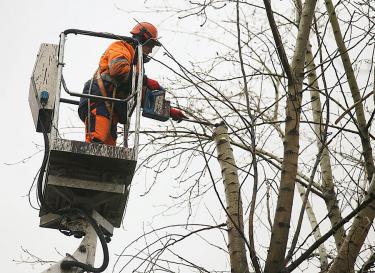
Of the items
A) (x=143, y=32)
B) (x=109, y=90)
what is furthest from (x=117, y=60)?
(x=143, y=32)

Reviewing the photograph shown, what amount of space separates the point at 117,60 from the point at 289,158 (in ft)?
7.07

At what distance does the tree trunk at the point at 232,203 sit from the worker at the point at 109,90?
0.86 m

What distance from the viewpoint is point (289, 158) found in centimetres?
386

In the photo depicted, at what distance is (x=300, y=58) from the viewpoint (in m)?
4.19

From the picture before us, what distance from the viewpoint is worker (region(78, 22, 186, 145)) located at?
5318mm

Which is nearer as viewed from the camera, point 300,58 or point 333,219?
point 300,58

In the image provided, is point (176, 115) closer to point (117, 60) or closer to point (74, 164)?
point (117, 60)

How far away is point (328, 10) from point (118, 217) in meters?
2.48

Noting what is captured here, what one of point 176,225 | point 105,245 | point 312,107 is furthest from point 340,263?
point 312,107

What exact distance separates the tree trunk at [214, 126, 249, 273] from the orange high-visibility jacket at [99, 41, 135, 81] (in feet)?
3.07

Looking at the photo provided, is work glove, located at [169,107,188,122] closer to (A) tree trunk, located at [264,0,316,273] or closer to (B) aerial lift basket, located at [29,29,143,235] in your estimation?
(B) aerial lift basket, located at [29,29,143,235]

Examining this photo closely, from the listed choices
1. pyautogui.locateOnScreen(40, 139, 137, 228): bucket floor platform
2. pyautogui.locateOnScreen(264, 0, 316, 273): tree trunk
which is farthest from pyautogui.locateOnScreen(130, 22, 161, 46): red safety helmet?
pyautogui.locateOnScreen(264, 0, 316, 273): tree trunk

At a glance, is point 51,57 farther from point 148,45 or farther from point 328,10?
point 328,10

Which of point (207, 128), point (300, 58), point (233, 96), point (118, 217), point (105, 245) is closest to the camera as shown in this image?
point (300, 58)
